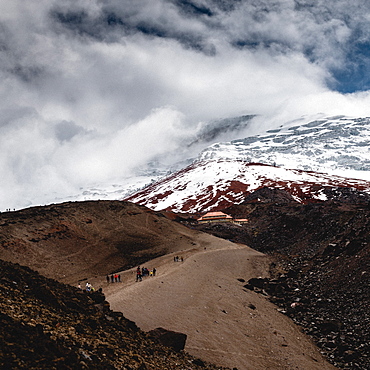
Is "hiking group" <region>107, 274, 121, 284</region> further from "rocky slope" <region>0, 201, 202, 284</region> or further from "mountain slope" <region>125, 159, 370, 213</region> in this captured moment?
"mountain slope" <region>125, 159, 370, 213</region>

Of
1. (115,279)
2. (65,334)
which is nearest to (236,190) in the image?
(115,279)

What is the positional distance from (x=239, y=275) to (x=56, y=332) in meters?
33.5

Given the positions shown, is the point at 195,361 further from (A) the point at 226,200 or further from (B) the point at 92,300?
(A) the point at 226,200

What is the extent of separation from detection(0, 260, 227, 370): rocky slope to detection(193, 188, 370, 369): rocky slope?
12105 millimetres

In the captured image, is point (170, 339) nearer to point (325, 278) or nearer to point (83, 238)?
point (325, 278)

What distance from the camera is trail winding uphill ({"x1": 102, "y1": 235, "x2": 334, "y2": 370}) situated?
19031mm

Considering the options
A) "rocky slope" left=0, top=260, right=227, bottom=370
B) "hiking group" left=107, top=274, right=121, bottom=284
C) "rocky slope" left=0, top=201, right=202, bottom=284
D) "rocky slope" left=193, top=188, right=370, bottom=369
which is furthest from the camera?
"rocky slope" left=0, top=201, right=202, bottom=284

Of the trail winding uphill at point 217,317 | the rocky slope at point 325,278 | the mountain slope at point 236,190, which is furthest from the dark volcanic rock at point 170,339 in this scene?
the mountain slope at point 236,190

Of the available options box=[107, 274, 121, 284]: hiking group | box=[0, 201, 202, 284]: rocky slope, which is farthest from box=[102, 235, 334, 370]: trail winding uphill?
box=[0, 201, 202, 284]: rocky slope

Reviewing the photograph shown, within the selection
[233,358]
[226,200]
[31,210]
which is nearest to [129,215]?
[31,210]

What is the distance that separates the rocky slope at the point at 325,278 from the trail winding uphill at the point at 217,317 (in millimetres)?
1657

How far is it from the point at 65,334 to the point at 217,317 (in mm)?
15967

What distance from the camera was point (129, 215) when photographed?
63281 millimetres

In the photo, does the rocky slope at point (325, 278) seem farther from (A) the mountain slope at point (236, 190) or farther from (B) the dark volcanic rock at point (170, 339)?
(A) the mountain slope at point (236, 190)
